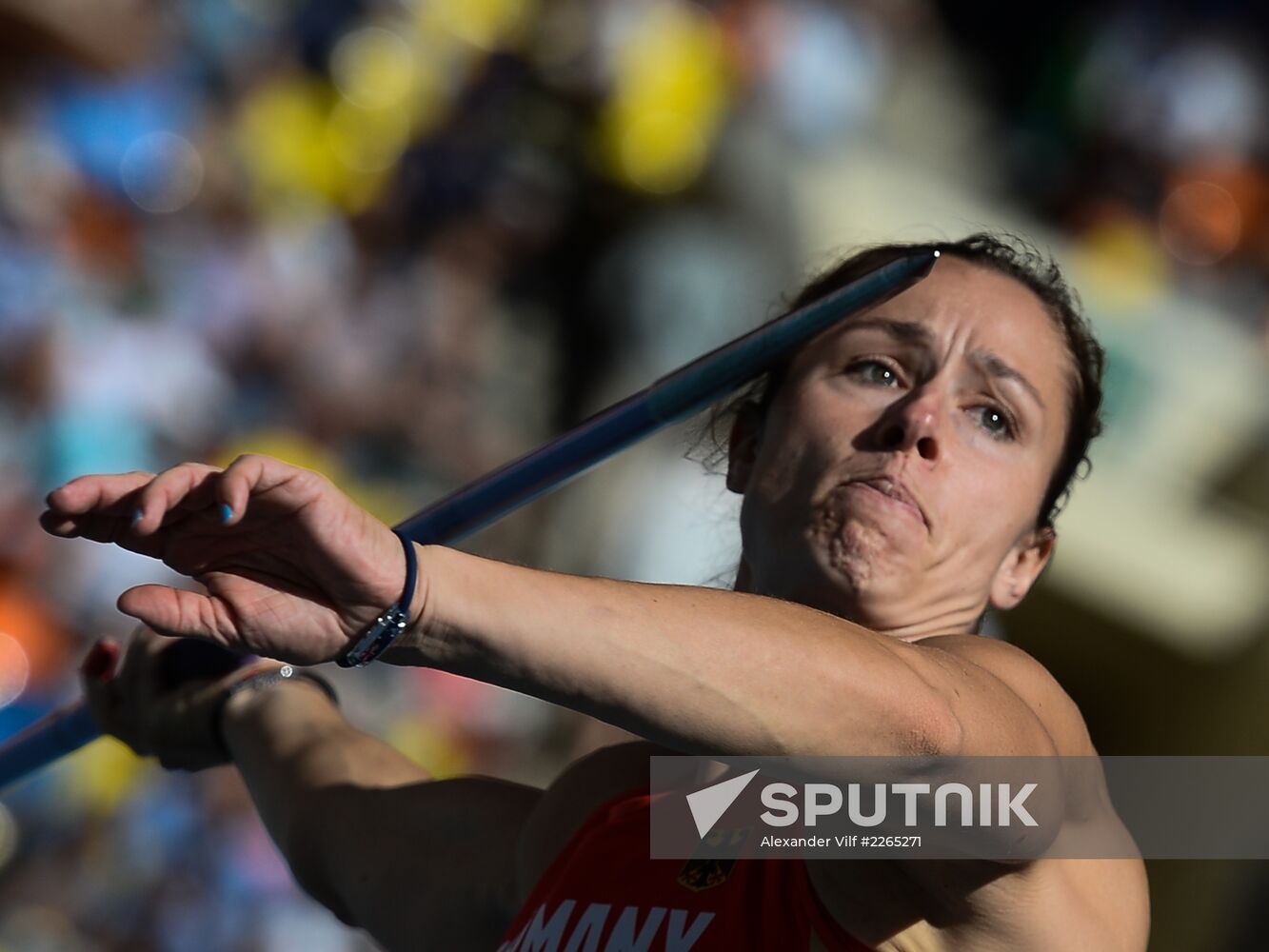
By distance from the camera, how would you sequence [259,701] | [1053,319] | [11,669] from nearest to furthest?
[1053,319], [259,701], [11,669]

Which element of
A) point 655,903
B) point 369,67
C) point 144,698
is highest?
point 369,67

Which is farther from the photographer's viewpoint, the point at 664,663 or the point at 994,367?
the point at 994,367

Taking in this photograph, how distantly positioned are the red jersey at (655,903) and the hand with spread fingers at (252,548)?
0.57 m

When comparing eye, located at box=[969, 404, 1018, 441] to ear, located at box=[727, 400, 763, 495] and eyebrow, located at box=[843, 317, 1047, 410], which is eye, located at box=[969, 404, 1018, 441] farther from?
ear, located at box=[727, 400, 763, 495]

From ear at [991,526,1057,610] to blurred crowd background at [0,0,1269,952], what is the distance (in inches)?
33.3

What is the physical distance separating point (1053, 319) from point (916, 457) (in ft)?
1.15

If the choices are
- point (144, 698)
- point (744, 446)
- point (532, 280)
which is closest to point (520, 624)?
point (744, 446)

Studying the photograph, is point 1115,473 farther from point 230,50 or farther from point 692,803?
point 692,803

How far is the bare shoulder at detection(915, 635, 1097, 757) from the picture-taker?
1.53 meters

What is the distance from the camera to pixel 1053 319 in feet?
6.45

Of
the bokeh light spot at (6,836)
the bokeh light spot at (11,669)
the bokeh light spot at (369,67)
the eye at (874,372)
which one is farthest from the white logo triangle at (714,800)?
the bokeh light spot at (369,67)

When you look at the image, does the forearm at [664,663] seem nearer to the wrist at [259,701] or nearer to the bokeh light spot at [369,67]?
the wrist at [259,701]

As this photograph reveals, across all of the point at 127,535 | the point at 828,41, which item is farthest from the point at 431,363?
the point at 127,535

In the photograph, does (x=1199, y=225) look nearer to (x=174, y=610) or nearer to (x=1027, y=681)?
(x=1027, y=681)
